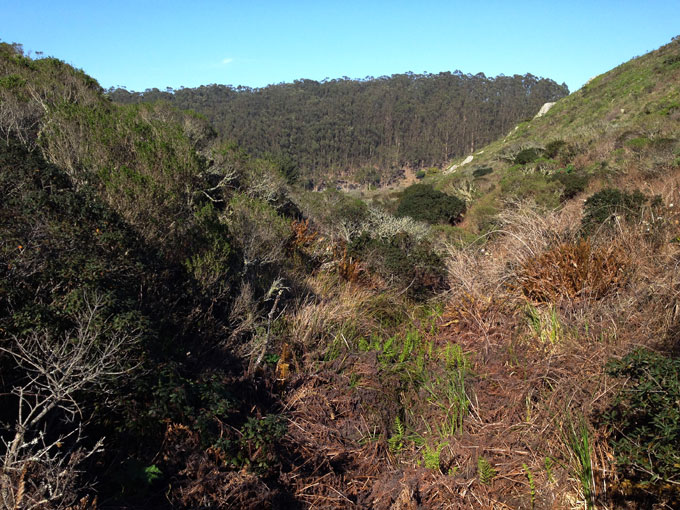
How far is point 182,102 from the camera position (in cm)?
6569

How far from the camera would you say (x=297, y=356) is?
4.16m

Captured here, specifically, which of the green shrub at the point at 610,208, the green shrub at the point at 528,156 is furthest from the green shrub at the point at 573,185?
the green shrub at the point at 528,156

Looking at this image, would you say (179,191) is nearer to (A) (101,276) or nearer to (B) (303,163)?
(A) (101,276)

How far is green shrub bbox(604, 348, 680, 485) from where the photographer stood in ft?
6.80

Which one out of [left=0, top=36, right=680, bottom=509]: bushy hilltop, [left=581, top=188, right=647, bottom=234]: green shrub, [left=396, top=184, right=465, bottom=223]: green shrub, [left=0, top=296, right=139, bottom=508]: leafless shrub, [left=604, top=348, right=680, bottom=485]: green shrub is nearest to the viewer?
[left=0, top=296, right=139, bottom=508]: leafless shrub

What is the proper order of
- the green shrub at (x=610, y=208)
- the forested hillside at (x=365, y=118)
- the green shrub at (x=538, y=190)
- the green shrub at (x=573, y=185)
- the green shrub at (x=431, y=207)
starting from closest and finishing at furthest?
the green shrub at (x=610, y=208), the green shrub at (x=538, y=190), the green shrub at (x=573, y=185), the green shrub at (x=431, y=207), the forested hillside at (x=365, y=118)

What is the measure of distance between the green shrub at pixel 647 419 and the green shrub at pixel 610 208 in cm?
324

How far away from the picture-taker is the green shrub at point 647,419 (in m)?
2.07

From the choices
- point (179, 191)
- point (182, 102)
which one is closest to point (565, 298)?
point (179, 191)

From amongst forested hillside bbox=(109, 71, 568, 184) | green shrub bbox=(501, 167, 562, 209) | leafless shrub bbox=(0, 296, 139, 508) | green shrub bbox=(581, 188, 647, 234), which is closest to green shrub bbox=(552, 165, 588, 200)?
green shrub bbox=(501, 167, 562, 209)

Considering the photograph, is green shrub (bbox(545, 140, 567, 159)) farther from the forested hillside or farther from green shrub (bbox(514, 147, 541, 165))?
the forested hillside

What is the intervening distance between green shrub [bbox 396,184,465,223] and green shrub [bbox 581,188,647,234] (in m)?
6.84

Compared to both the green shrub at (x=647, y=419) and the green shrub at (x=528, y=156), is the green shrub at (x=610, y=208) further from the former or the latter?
the green shrub at (x=528, y=156)

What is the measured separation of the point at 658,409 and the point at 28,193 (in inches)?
181
